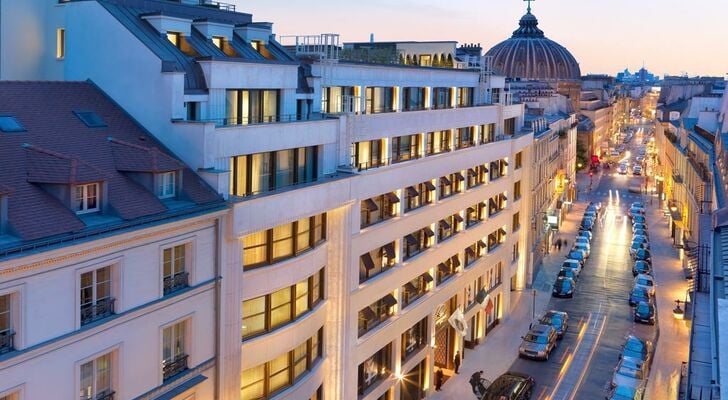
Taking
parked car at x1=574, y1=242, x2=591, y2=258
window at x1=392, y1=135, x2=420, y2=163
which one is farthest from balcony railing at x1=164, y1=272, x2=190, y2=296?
parked car at x1=574, y1=242, x2=591, y2=258

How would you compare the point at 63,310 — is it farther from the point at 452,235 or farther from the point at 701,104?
the point at 701,104

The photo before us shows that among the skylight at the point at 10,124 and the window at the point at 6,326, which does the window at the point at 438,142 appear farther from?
the window at the point at 6,326

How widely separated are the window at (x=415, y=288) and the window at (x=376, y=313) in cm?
197

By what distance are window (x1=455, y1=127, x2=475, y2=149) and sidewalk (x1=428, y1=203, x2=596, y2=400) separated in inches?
597

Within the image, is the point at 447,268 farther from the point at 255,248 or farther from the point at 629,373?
the point at 255,248

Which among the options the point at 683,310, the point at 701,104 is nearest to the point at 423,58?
the point at 683,310

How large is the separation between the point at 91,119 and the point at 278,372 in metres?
12.9

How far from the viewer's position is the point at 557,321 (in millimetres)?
64375

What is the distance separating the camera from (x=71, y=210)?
993 inches

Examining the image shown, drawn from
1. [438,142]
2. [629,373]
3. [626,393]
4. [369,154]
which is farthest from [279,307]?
[629,373]

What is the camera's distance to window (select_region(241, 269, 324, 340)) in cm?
3316

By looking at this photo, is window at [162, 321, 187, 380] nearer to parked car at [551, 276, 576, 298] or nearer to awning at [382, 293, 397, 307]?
awning at [382, 293, 397, 307]

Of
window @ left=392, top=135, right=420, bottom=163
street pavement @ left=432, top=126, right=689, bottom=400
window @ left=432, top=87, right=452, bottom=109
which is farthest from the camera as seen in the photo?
window @ left=432, top=87, right=452, bottom=109

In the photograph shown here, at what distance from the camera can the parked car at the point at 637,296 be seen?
238 feet
